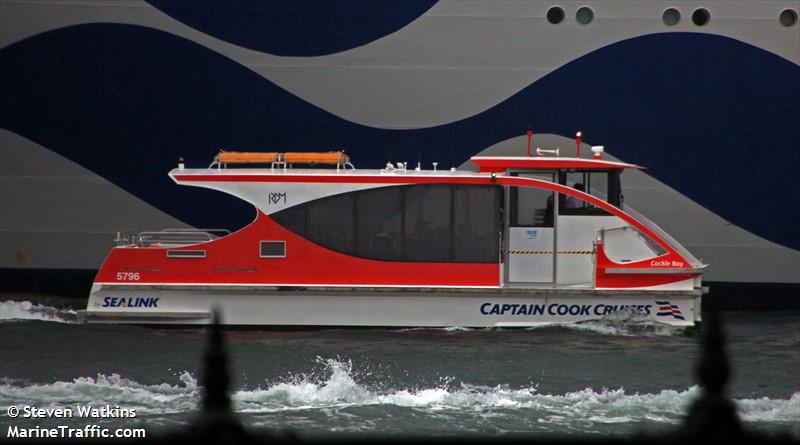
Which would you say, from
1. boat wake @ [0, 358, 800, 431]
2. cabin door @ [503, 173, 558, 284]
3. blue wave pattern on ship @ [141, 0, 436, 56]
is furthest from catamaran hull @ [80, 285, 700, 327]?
blue wave pattern on ship @ [141, 0, 436, 56]

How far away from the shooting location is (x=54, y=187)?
52.7 feet

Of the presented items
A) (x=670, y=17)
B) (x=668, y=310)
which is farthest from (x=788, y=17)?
(x=668, y=310)

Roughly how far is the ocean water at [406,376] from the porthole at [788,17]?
444 cm

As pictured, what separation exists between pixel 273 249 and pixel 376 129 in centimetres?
305

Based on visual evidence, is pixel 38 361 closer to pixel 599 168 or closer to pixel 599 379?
pixel 599 379

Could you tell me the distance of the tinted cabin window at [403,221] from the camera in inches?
549

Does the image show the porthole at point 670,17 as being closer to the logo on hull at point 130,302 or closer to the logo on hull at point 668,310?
the logo on hull at point 668,310

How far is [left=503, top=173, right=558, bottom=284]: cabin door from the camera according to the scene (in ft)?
45.8

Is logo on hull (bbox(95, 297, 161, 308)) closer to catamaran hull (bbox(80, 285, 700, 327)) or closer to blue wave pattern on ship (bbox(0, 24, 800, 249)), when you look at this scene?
Answer: catamaran hull (bbox(80, 285, 700, 327))

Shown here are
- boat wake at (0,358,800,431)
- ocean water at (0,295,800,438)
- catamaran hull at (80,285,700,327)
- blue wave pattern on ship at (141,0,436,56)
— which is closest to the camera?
ocean water at (0,295,800,438)

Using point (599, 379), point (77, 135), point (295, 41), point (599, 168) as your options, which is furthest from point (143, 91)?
point (599, 379)

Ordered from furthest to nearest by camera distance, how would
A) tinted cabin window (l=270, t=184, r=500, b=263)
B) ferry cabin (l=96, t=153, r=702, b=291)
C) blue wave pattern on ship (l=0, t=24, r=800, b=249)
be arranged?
blue wave pattern on ship (l=0, t=24, r=800, b=249) → tinted cabin window (l=270, t=184, r=500, b=263) → ferry cabin (l=96, t=153, r=702, b=291)

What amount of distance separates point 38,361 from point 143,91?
5.19 metres

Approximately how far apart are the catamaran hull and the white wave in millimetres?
1067
